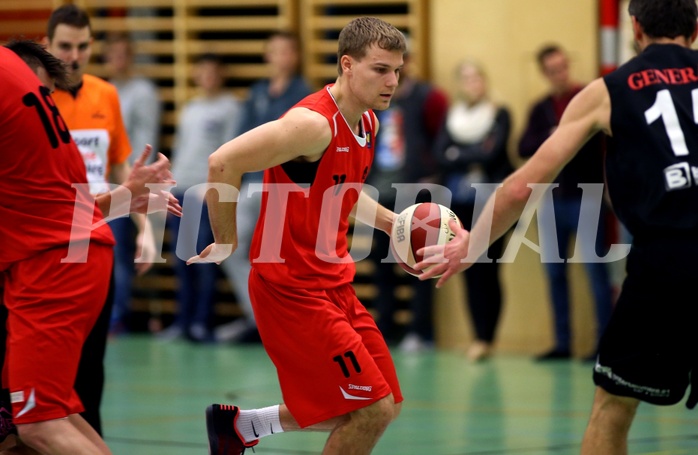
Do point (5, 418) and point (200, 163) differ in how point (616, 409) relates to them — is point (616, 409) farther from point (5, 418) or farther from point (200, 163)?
point (200, 163)

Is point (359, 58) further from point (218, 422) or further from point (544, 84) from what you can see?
point (544, 84)

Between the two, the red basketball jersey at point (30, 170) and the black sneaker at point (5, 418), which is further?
the black sneaker at point (5, 418)

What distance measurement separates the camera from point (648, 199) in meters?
4.39

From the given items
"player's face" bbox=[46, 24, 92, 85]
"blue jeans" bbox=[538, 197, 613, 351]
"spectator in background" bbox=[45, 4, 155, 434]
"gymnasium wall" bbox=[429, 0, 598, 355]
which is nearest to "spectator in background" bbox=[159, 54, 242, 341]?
"gymnasium wall" bbox=[429, 0, 598, 355]

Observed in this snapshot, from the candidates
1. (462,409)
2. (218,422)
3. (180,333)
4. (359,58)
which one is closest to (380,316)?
(180,333)

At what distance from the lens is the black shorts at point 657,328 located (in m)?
4.34

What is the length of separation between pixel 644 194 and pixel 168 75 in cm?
810

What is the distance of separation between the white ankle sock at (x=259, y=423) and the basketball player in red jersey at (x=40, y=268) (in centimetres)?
97

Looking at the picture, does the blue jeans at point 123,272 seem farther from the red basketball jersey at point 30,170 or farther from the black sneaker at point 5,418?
the red basketball jersey at point 30,170

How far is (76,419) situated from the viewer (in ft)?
15.0

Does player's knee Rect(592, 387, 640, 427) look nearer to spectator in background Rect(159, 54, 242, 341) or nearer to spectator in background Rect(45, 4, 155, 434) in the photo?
spectator in background Rect(45, 4, 155, 434)

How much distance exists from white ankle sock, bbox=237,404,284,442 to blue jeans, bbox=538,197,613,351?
4734mm

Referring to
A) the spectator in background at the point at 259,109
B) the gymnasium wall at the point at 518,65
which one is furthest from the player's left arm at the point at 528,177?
the spectator in background at the point at 259,109

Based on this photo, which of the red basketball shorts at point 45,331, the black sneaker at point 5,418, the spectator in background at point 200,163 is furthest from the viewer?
the spectator in background at point 200,163
